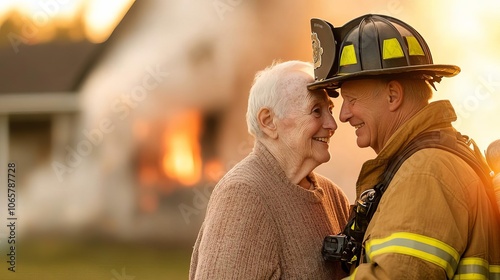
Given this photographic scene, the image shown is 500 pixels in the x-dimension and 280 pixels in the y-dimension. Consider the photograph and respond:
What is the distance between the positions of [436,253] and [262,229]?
2.05 feet

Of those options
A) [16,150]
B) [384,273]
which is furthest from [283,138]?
[16,150]

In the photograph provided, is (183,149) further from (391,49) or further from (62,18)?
(391,49)

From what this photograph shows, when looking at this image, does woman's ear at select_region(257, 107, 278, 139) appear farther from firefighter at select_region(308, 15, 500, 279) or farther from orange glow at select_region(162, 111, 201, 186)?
orange glow at select_region(162, 111, 201, 186)

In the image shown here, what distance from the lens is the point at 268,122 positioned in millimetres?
3061

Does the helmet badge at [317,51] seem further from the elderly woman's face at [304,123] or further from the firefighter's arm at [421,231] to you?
the firefighter's arm at [421,231]

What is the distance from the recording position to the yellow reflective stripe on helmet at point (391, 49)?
267cm

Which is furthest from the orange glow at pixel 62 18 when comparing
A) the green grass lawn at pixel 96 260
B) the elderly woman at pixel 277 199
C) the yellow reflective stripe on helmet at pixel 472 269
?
the yellow reflective stripe on helmet at pixel 472 269

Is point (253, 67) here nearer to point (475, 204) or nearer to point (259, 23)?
point (259, 23)

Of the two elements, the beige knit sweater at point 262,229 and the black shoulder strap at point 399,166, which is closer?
the black shoulder strap at point 399,166

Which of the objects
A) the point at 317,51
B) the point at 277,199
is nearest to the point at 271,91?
the point at 317,51

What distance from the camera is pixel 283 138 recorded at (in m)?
3.06

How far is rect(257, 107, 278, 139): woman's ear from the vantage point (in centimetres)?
305

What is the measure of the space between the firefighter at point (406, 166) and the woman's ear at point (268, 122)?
0.62 feet

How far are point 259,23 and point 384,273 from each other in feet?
8.38
